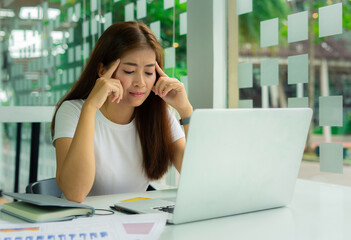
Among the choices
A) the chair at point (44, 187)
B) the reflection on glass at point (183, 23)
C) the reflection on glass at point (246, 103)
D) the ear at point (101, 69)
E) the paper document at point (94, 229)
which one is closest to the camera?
the paper document at point (94, 229)

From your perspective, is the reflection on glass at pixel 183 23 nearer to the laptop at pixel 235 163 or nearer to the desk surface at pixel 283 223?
the desk surface at pixel 283 223

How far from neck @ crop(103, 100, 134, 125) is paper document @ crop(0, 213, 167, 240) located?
0.91 m

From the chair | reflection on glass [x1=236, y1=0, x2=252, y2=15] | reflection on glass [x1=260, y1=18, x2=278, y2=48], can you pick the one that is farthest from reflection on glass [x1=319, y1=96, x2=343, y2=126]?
the chair

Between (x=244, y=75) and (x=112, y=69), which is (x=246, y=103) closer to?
(x=244, y=75)

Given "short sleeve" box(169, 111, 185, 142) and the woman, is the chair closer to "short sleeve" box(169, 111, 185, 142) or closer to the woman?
the woman

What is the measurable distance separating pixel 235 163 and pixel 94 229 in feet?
1.26

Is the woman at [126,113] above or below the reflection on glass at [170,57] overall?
below

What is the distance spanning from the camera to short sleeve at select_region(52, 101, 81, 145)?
167 cm

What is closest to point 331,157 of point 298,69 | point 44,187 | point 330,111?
point 330,111

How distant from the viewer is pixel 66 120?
5.63 ft

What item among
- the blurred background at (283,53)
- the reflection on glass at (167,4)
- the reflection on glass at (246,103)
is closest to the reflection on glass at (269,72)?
the blurred background at (283,53)

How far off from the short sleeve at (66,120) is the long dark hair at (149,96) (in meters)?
0.09

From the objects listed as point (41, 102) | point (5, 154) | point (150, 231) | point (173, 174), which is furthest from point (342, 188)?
point (5, 154)

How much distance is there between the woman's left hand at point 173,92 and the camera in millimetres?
1783
